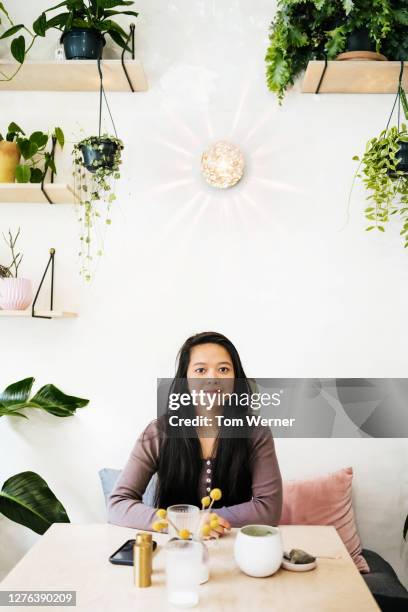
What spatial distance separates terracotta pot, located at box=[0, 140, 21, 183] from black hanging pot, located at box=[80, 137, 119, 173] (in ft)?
1.08

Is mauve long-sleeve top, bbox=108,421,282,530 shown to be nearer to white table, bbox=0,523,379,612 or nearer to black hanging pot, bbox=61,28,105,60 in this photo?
white table, bbox=0,523,379,612

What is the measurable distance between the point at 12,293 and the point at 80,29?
3.90ft

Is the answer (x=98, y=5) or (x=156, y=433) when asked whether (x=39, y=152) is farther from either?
(x=156, y=433)

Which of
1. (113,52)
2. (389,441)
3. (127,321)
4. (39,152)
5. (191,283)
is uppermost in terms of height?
(113,52)

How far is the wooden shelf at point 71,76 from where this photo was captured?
2629 millimetres

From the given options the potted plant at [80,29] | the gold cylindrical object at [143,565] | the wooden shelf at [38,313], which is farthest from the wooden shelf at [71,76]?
the gold cylindrical object at [143,565]

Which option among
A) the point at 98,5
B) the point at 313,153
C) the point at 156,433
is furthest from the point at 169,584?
the point at 98,5

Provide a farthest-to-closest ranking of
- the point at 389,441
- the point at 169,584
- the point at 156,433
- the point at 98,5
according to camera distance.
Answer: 1. the point at 389,441
2. the point at 98,5
3. the point at 156,433
4. the point at 169,584

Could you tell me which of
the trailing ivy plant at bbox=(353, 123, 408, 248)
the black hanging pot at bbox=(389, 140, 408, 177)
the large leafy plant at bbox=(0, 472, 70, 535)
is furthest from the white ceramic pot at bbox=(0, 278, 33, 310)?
the black hanging pot at bbox=(389, 140, 408, 177)

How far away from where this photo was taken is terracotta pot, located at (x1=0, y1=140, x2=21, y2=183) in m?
2.70

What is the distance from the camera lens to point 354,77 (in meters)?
2.70

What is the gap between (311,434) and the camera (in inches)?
109

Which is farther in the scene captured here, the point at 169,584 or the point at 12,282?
the point at 12,282

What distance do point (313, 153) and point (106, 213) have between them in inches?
39.5
